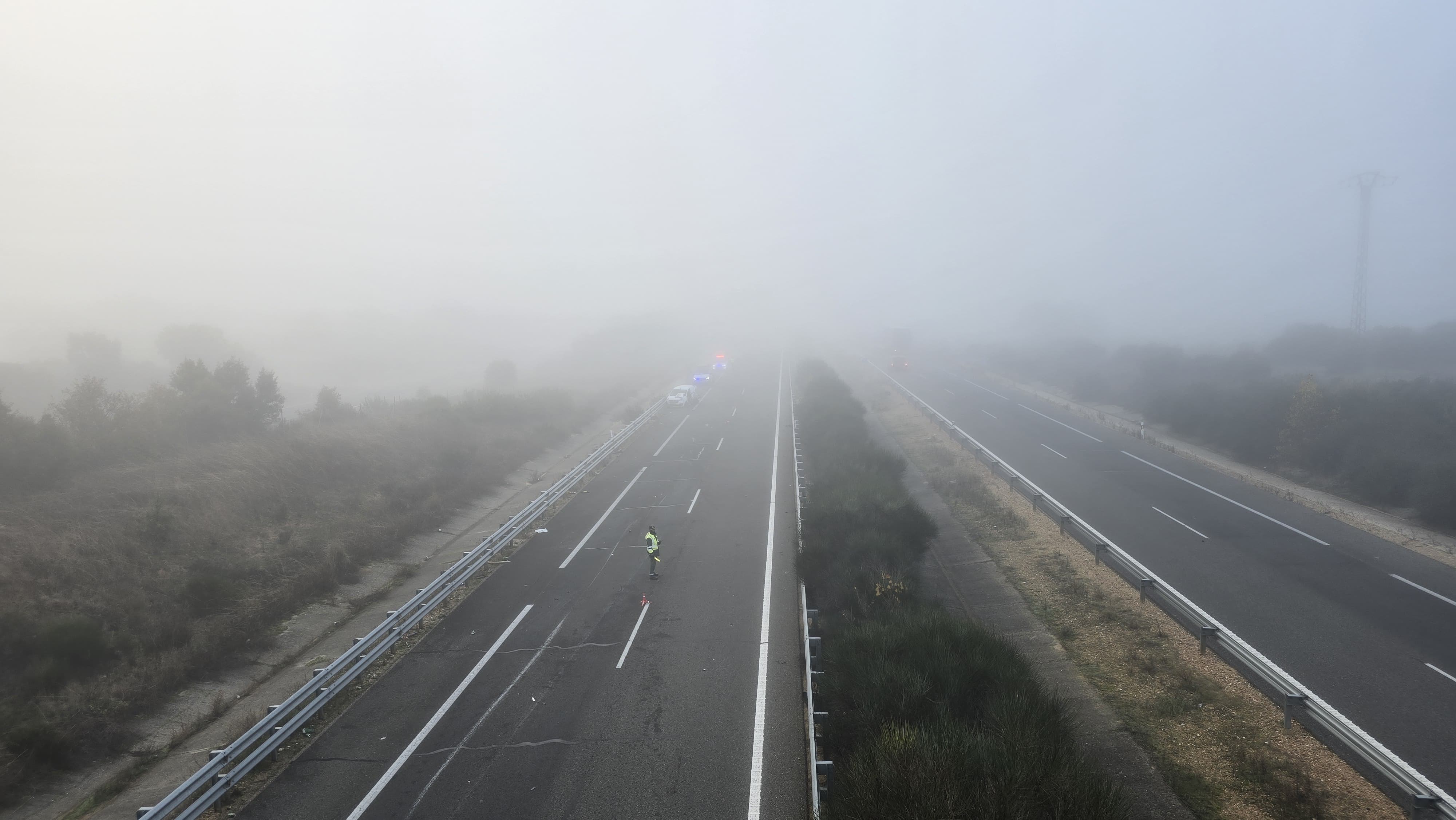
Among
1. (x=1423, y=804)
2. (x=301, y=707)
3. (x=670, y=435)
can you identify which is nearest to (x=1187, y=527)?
(x=1423, y=804)

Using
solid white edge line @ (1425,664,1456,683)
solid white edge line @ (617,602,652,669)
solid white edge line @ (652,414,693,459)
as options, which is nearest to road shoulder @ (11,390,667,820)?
solid white edge line @ (617,602,652,669)

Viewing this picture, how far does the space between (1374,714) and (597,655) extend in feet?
36.8

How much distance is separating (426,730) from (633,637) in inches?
145

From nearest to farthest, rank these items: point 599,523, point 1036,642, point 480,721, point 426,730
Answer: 1. point 426,730
2. point 480,721
3. point 1036,642
4. point 599,523

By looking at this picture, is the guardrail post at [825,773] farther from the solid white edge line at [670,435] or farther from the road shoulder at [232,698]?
the solid white edge line at [670,435]

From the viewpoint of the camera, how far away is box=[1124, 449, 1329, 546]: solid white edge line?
15.7 m

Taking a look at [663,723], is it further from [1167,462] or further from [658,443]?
[1167,462]

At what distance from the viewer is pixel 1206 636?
392 inches

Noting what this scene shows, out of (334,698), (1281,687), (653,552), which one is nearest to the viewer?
(1281,687)

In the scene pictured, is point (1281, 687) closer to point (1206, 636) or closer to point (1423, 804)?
point (1206, 636)

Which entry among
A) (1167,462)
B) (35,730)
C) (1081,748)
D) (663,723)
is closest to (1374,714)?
(1081,748)

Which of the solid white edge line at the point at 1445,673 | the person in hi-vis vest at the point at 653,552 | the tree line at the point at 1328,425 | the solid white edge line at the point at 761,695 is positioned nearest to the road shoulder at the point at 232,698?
the person in hi-vis vest at the point at 653,552

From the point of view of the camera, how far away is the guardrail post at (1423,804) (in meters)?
6.01

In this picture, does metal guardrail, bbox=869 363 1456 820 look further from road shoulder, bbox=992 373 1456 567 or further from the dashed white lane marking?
the dashed white lane marking
